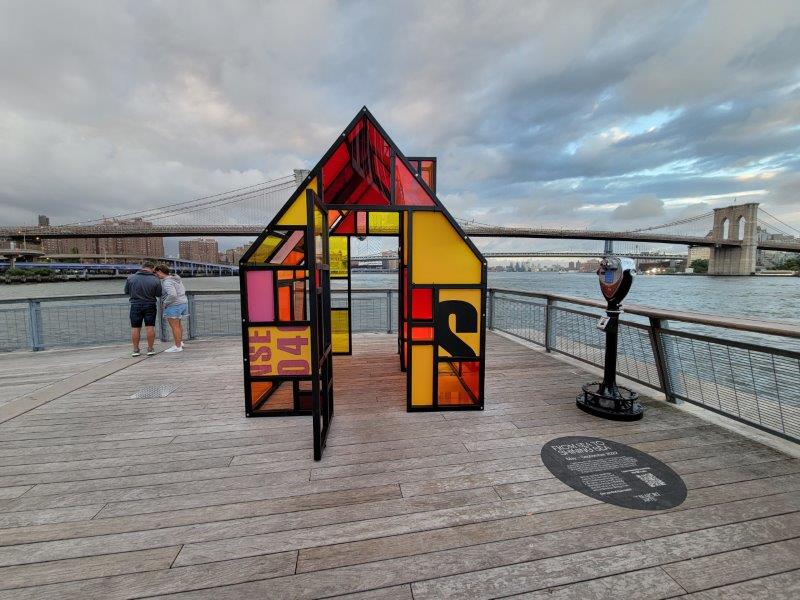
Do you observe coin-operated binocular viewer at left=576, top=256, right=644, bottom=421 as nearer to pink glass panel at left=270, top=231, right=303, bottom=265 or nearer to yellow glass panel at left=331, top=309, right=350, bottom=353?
pink glass panel at left=270, top=231, right=303, bottom=265

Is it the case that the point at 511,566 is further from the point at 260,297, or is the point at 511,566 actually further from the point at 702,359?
the point at 702,359

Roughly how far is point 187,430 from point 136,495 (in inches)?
35.5

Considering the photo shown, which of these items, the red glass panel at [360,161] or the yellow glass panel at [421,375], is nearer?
the red glass panel at [360,161]

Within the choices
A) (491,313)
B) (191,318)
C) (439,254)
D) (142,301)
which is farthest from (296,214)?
(491,313)

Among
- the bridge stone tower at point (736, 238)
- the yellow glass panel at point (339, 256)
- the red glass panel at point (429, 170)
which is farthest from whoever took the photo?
the bridge stone tower at point (736, 238)

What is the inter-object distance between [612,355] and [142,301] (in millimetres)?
6373

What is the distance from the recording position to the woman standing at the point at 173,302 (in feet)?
19.0

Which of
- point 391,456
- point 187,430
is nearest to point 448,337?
point 391,456

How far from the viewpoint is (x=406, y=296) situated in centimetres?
355

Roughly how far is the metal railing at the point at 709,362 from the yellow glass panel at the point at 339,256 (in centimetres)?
344

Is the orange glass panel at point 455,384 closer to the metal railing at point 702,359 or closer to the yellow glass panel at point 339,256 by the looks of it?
the metal railing at point 702,359

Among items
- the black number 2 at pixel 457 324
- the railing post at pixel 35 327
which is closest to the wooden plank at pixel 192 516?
the black number 2 at pixel 457 324

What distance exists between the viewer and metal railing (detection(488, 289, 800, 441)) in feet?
9.12

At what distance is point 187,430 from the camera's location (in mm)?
3105
